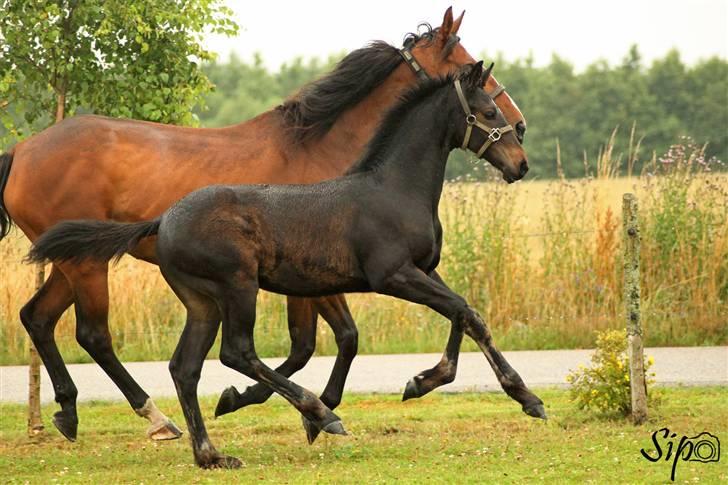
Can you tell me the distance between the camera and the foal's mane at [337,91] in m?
8.55

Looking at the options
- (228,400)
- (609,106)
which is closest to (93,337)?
(228,400)

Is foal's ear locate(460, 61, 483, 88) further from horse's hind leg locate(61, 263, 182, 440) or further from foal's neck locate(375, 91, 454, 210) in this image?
horse's hind leg locate(61, 263, 182, 440)

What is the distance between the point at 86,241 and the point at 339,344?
193 centimetres

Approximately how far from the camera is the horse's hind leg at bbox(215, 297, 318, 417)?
27.0ft

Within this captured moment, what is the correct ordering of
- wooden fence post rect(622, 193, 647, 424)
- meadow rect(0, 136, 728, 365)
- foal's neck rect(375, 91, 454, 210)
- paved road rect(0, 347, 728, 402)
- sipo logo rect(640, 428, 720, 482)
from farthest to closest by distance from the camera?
meadow rect(0, 136, 728, 365)
paved road rect(0, 347, 728, 402)
wooden fence post rect(622, 193, 647, 424)
foal's neck rect(375, 91, 454, 210)
sipo logo rect(640, 428, 720, 482)

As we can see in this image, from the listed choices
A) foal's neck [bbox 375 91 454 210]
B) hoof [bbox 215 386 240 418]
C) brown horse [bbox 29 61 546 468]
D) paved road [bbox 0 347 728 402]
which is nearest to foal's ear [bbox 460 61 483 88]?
foal's neck [bbox 375 91 454 210]

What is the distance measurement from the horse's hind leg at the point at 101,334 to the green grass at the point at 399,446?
150mm

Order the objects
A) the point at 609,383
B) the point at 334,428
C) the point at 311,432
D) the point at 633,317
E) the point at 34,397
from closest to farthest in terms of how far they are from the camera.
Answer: the point at 334,428, the point at 311,432, the point at 633,317, the point at 609,383, the point at 34,397

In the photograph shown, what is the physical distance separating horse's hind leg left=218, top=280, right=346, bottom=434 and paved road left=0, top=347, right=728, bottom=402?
371 centimetres

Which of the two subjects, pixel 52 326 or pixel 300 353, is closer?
pixel 300 353

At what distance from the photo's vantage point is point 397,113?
25.2 ft

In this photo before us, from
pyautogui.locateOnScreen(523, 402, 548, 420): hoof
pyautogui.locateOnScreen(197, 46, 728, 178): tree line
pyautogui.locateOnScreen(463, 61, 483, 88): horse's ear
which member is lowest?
pyautogui.locateOnScreen(523, 402, 548, 420): hoof

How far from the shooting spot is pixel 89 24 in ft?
30.3

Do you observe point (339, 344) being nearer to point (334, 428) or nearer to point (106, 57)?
point (334, 428)
